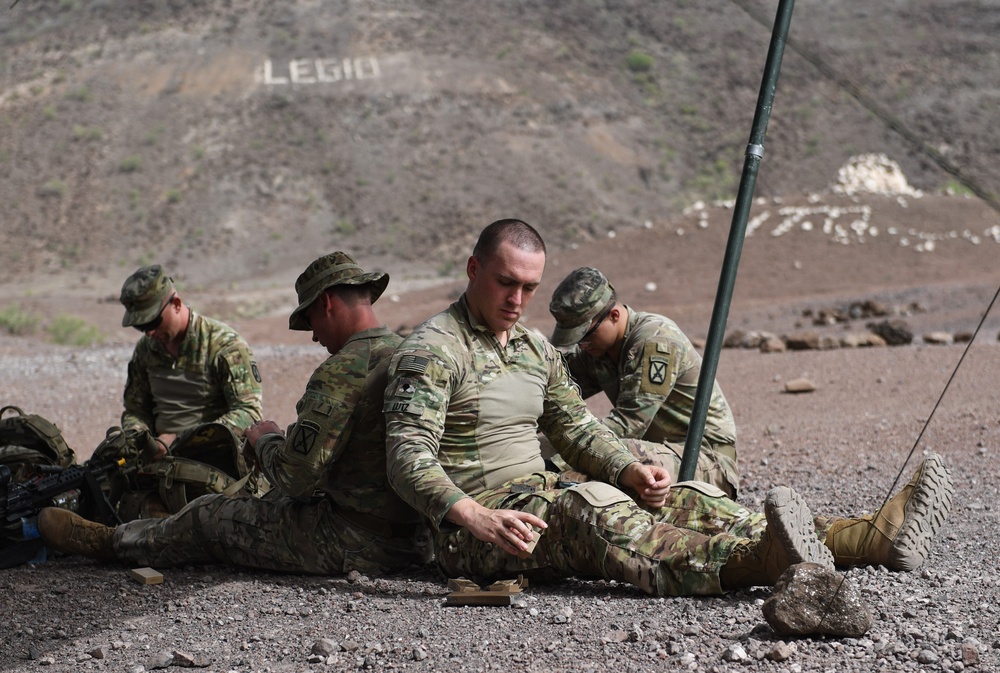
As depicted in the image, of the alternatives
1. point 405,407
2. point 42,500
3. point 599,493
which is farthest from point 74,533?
point 599,493

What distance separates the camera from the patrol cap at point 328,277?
4430 mm

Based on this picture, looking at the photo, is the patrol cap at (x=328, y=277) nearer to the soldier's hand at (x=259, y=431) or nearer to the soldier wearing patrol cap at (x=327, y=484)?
the soldier wearing patrol cap at (x=327, y=484)

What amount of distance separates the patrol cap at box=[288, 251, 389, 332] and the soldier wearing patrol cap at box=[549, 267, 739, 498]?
133 cm

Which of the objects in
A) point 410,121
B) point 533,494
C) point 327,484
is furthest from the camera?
point 410,121

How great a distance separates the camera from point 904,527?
13.3 feet

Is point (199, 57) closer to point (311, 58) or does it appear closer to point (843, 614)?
point (311, 58)

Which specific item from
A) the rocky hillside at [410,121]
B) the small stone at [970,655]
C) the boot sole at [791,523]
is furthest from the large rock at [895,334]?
the rocky hillside at [410,121]

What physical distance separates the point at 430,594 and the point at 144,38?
50.2m

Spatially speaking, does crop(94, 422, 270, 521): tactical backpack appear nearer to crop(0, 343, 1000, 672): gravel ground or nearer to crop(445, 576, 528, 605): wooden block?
crop(0, 343, 1000, 672): gravel ground

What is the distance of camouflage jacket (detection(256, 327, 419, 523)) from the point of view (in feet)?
14.1

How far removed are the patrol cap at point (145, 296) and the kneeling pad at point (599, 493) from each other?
295 centimetres

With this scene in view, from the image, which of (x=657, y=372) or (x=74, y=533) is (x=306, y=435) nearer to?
(x=74, y=533)

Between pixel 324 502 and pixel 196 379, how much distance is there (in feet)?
6.62

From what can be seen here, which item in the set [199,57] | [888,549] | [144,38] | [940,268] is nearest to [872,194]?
[940,268]
